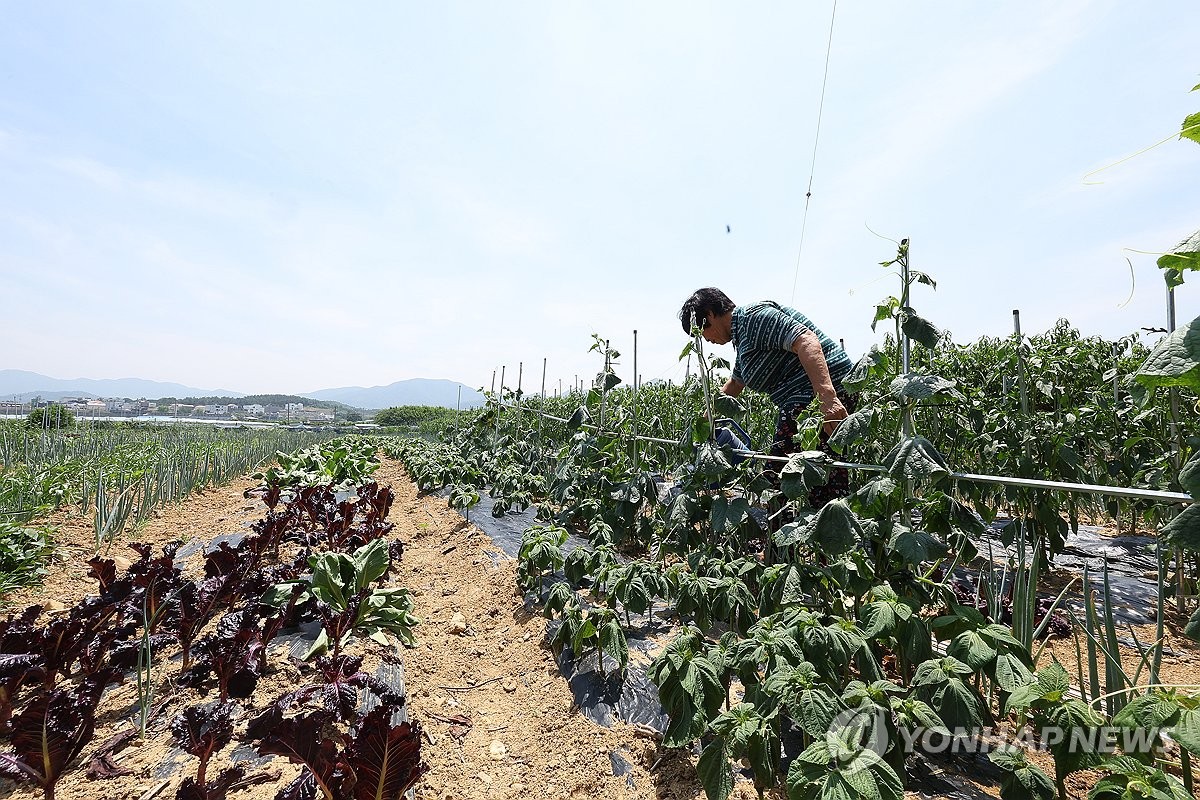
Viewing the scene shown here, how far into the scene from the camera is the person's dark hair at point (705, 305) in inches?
117

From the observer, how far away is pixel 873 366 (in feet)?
6.07

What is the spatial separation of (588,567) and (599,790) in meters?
1.15

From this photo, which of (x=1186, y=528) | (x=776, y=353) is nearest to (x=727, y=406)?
(x=776, y=353)

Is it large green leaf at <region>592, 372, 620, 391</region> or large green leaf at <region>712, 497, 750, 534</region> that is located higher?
large green leaf at <region>592, 372, 620, 391</region>

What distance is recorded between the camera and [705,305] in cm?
299

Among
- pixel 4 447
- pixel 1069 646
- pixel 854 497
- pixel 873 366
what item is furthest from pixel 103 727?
pixel 4 447

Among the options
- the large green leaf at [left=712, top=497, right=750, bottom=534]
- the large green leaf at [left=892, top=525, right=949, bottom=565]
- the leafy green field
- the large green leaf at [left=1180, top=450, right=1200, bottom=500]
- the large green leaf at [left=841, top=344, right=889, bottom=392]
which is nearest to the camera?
the large green leaf at [left=1180, top=450, right=1200, bottom=500]

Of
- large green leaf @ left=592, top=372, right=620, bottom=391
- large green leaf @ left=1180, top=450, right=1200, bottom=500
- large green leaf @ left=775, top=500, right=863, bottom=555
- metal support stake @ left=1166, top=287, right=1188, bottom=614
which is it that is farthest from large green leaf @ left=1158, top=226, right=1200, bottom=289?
large green leaf @ left=592, top=372, right=620, bottom=391

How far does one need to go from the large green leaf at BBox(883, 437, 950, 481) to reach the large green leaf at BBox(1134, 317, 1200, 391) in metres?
0.77

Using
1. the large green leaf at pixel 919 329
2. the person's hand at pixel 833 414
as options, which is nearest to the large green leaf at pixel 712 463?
the person's hand at pixel 833 414

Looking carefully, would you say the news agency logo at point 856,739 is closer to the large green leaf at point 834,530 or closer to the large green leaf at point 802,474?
the large green leaf at point 834,530

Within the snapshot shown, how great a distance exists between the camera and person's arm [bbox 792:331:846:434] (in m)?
2.33

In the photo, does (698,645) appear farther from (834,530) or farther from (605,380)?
(605,380)

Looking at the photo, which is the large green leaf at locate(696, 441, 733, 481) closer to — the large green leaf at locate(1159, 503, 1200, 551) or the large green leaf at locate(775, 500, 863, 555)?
the large green leaf at locate(775, 500, 863, 555)
